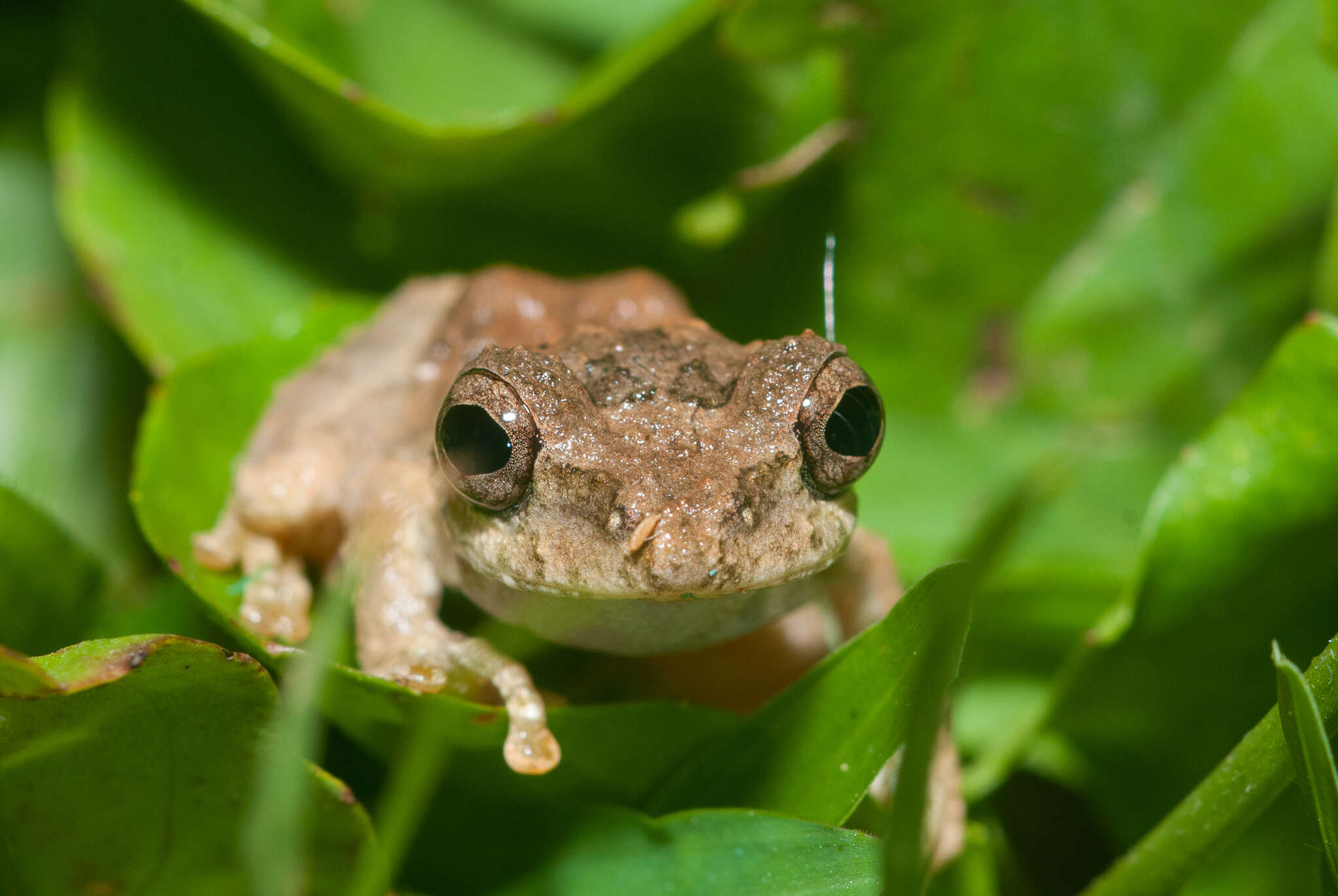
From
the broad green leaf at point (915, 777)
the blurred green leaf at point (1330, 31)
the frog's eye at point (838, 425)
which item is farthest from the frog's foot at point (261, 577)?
the blurred green leaf at point (1330, 31)

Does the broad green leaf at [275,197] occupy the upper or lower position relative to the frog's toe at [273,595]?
upper

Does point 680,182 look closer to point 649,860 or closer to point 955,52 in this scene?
point 955,52

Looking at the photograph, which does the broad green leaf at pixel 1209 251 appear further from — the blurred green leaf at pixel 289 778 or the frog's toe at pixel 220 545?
the blurred green leaf at pixel 289 778

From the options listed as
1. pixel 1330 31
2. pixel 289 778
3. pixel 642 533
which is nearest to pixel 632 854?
pixel 642 533

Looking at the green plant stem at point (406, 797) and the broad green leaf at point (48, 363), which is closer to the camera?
the green plant stem at point (406, 797)

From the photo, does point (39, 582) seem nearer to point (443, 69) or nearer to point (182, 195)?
point (182, 195)

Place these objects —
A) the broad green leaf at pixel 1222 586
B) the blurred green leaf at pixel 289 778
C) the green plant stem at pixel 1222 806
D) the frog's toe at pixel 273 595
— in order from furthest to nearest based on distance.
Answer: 1. the frog's toe at pixel 273 595
2. the broad green leaf at pixel 1222 586
3. the green plant stem at pixel 1222 806
4. the blurred green leaf at pixel 289 778

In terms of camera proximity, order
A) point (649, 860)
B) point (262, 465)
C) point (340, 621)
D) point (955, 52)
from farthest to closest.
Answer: point (955, 52)
point (262, 465)
point (649, 860)
point (340, 621)

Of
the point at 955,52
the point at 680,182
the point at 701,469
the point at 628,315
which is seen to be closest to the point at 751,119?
the point at 680,182
